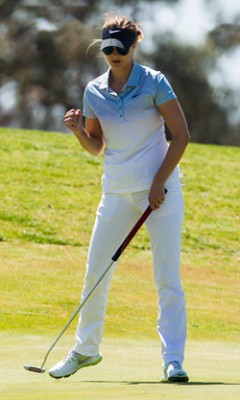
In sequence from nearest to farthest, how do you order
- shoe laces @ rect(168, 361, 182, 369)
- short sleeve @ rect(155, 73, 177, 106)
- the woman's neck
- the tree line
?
shoe laces @ rect(168, 361, 182, 369) → short sleeve @ rect(155, 73, 177, 106) → the woman's neck → the tree line

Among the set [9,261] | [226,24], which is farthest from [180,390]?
[226,24]

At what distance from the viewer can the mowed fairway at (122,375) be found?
591cm

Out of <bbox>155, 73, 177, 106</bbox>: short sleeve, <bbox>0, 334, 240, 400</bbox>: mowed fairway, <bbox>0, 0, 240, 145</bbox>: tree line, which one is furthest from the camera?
<bbox>0, 0, 240, 145</bbox>: tree line

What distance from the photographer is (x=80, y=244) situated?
60.2ft

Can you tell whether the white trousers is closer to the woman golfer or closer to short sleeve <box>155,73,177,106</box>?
the woman golfer

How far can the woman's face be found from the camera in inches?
279

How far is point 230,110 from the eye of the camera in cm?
3494

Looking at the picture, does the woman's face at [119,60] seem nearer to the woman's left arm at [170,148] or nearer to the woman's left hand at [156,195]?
the woman's left arm at [170,148]

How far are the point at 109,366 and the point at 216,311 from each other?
20.4 ft

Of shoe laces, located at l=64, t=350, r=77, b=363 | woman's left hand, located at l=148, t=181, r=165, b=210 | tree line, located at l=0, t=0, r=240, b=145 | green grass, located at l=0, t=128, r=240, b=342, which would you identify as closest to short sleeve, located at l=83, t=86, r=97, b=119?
woman's left hand, located at l=148, t=181, r=165, b=210

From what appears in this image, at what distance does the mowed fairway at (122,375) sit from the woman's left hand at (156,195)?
39.1 inches

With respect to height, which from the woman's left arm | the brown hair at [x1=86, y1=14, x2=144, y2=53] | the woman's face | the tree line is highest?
the brown hair at [x1=86, y1=14, x2=144, y2=53]

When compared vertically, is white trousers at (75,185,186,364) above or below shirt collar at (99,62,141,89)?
below

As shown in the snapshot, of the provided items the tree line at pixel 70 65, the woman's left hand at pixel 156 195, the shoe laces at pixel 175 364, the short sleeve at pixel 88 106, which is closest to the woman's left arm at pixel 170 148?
the woman's left hand at pixel 156 195
